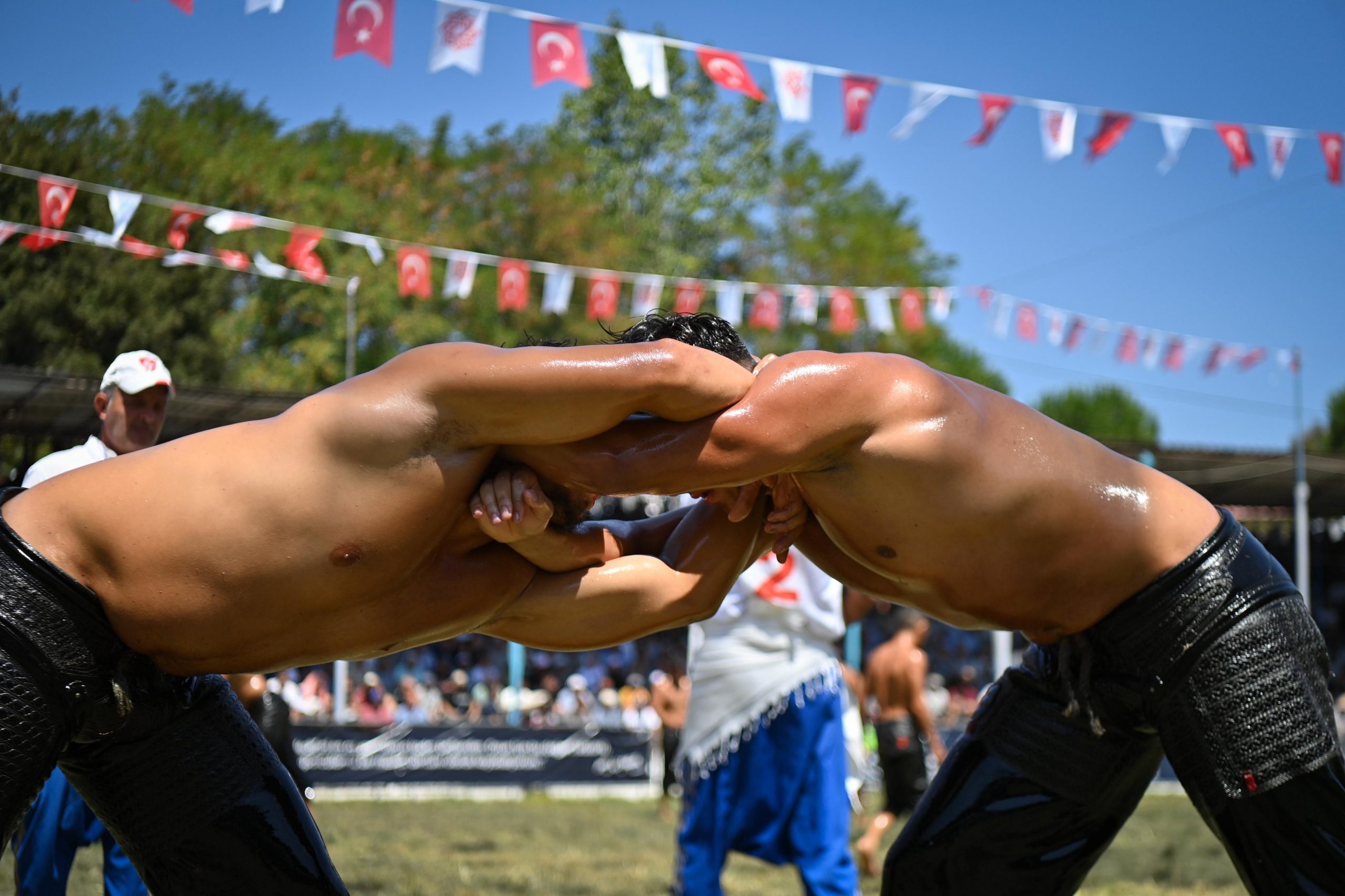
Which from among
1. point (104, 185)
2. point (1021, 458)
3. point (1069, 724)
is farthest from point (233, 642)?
point (104, 185)

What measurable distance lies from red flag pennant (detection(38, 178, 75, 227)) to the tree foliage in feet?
9.05

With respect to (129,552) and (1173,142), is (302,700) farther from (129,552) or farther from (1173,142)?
(129,552)

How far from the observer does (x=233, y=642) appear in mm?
2713

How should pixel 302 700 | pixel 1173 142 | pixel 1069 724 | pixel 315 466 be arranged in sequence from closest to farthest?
pixel 315 466, pixel 1069 724, pixel 1173 142, pixel 302 700

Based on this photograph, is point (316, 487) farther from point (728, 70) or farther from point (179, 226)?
point (179, 226)

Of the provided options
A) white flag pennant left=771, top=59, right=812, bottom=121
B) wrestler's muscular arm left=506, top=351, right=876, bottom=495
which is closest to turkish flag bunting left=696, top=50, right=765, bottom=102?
white flag pennant left=771, top=59, right=812, bottom=121

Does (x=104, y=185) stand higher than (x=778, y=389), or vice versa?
(x=104, y=185)

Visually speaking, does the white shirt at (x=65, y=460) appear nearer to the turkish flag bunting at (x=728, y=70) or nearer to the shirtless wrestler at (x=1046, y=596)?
the shirtless wrestler at (x=1046, y=596)

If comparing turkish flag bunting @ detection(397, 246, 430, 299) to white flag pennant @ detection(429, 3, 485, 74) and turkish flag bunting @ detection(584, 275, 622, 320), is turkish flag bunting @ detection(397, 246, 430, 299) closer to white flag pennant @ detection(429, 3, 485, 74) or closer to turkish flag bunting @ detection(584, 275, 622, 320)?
turkish flag bunting @ detection(584, 275, 622, 320)

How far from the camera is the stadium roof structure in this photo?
7863 mm

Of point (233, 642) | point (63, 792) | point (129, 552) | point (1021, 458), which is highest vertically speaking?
point (1021, 458)

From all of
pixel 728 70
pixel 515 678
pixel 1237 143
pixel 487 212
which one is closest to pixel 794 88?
pixel 728 70

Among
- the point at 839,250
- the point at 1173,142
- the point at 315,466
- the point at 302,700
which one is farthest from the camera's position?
the point at 839,250

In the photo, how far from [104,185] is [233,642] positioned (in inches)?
293
